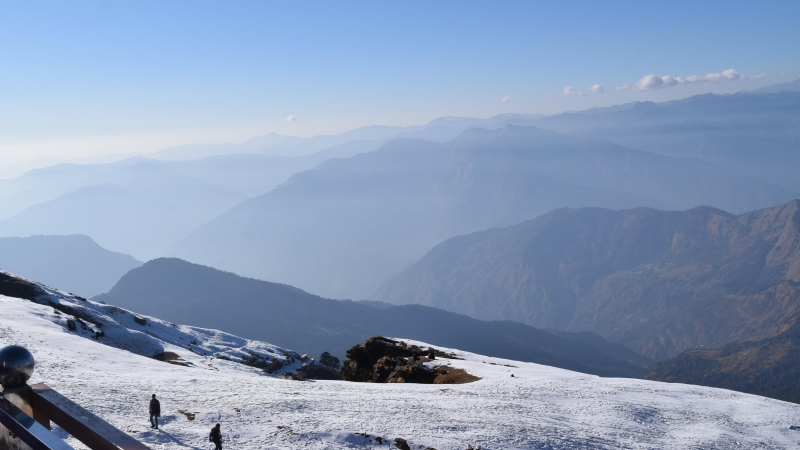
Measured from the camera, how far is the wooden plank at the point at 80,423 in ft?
22.1

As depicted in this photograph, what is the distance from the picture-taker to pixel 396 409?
36.5 m

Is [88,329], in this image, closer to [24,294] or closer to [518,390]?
[24,294]

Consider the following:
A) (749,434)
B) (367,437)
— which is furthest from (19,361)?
(749,434)

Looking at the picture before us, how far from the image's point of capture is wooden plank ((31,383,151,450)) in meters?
6.74

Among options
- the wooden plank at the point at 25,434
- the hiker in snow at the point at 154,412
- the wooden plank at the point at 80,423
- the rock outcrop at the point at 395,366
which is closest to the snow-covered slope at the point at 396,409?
the hiker in snow at the point at 154,412

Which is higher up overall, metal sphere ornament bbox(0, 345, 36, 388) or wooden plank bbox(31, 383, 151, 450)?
metal sphere ornament bbox(0, 345, 36, 388)

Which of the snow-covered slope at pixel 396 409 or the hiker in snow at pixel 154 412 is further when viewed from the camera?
the snow-covered slope at pixel 396 409

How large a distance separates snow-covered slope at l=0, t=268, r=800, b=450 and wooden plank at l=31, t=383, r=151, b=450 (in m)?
21.6

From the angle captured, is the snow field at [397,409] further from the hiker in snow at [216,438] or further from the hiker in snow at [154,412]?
the hiker in snow at [216,438]

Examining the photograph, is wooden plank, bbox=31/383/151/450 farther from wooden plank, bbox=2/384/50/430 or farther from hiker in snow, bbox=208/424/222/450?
hiker in snow, bbox=208/424/222/450

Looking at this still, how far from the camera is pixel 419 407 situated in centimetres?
3775

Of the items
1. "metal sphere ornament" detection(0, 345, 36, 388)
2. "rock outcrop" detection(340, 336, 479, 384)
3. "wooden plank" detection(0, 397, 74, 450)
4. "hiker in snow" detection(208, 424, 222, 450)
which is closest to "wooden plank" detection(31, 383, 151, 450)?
"metal sphere ornament" detection(0, 345, 36, 388)

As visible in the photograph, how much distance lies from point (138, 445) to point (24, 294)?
89584 millimetres

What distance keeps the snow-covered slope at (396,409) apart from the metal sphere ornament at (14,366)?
71.5 feet
